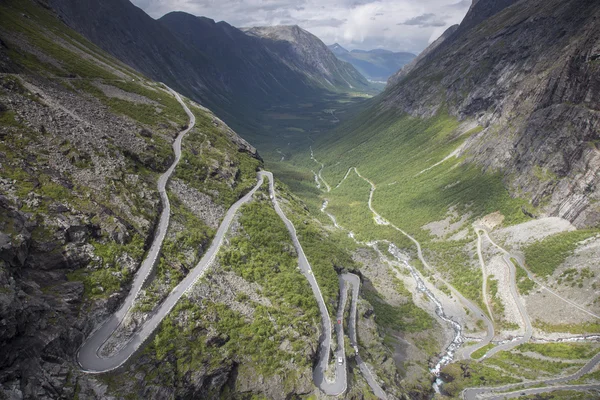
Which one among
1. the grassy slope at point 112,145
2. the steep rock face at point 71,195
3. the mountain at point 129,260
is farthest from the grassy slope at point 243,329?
the grassy slope at point 112,145

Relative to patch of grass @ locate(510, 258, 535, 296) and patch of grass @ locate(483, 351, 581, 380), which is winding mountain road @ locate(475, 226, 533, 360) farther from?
patch of grass @ locate(483, 351, 581, 380)

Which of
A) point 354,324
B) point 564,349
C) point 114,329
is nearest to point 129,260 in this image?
point 114,329

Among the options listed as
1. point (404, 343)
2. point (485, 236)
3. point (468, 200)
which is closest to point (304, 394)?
point (404, 343)

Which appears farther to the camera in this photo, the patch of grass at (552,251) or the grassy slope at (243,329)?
the patch of grass at (552,251)

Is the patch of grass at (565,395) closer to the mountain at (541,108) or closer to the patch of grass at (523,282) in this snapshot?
the patch of grass at (523,282)

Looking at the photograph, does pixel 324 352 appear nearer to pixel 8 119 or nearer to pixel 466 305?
pixel 466 305

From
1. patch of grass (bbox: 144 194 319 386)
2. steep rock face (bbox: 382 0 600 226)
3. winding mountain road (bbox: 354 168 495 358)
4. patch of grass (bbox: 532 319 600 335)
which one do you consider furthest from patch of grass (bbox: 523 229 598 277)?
patch of grass (bbox: 144 194 319 386)
